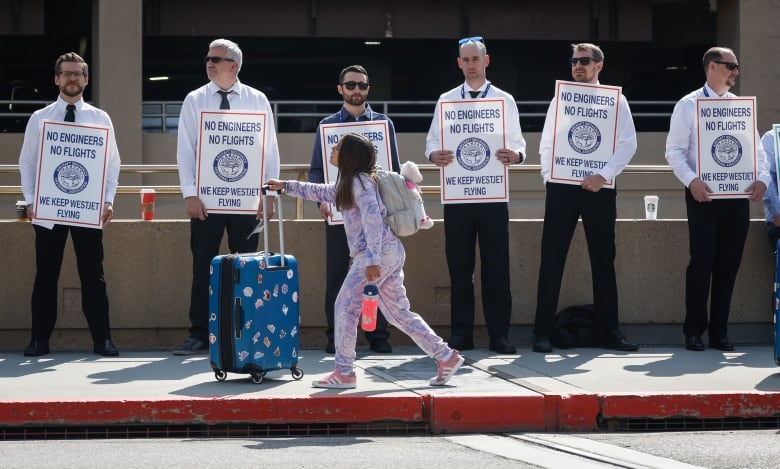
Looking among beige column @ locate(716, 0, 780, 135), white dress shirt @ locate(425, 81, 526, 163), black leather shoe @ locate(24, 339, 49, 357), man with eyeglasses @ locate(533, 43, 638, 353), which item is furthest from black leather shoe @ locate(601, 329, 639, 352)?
beige column @ locate(716, 0, 780, 135)

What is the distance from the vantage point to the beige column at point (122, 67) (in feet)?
89.1

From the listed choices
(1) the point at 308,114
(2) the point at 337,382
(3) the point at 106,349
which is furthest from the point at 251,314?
(1) the point at 308,114

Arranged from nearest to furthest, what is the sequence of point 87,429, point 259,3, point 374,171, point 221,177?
point 87,429
point 374,171
point 221,177
point 259,3

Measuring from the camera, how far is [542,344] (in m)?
10.7

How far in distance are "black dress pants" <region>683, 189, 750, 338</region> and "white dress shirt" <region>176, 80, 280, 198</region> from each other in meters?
3.48

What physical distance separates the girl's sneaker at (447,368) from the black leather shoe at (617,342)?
8.28 ft

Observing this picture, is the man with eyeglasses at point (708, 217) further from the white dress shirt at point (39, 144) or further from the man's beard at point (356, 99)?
the white dress shirt at point (39, 144)

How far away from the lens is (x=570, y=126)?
10758mm

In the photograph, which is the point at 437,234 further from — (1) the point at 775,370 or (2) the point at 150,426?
(2) the point at 150,426

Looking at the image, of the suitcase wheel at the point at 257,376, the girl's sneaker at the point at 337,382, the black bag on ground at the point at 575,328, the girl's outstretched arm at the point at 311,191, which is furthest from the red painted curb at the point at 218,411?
the black bag on ground at the point at 575,328

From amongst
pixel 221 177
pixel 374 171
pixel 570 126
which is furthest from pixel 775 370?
pixel 221 177

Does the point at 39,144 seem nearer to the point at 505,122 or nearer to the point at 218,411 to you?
the point at 218,411

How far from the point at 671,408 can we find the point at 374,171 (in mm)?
2492

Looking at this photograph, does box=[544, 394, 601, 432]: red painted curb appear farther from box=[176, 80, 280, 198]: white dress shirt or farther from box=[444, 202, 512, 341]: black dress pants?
box=[176, 80, 280, 198]: white dress shirt
